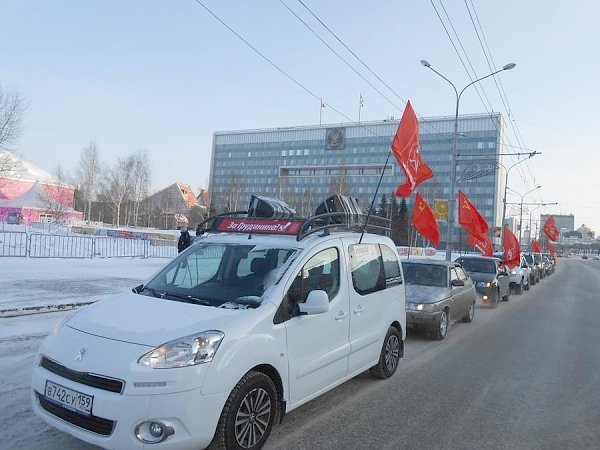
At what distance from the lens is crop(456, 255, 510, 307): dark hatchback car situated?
627 inches

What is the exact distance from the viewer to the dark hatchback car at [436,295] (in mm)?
9234

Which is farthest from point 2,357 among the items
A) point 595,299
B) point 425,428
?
point 595,299

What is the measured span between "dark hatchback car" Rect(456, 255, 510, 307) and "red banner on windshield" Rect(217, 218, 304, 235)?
12448mm

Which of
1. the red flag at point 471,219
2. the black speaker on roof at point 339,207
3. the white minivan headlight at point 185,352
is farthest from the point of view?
the red flag at point 471,219

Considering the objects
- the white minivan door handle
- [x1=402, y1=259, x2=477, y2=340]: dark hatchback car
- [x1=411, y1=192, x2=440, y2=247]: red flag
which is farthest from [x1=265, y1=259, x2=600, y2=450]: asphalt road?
[x1=411, y1=192, x2=440, y2=247]: red flag

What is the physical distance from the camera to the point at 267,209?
5.83 m

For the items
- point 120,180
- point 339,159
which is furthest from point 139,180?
point 339,159

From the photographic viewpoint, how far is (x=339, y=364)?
503 centimetres

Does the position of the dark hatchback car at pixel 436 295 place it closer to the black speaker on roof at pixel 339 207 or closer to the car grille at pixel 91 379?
the black speaker on roof at pixel 339 207

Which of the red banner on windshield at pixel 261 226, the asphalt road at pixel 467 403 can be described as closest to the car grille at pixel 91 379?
the asphalt road at pixel 467 403

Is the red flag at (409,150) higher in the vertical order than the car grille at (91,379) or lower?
higher

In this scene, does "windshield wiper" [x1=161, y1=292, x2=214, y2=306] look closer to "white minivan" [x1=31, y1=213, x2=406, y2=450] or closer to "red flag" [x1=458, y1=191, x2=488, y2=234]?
"white minivan" [x1=31, y1=213, x2=406, y2=450]

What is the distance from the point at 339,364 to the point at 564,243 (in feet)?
530

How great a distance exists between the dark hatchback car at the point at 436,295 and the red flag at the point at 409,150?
11.3 feet
